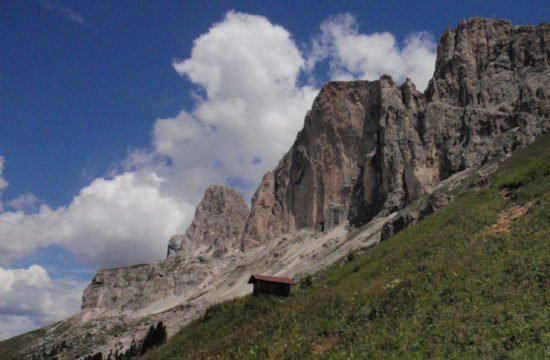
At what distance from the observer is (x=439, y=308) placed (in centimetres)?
1914

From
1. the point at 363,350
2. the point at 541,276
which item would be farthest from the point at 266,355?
the point at 541,276

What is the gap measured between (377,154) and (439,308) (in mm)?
118236

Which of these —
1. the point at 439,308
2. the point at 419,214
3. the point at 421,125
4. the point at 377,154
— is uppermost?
the point at 421,125

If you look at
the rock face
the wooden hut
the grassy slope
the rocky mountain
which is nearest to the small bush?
the wooden hut

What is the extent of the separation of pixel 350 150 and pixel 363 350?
14150 cm

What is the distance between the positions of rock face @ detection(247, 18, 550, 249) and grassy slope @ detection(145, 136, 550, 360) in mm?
77409

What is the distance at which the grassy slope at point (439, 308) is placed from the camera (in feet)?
52.6

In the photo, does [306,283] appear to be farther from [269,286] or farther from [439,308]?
[439,308]

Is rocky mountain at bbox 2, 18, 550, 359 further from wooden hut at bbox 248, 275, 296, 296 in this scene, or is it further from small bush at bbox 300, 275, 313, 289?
wooden hut at bbox 248, 275, 296, 296

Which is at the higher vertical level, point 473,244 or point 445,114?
point 445,114

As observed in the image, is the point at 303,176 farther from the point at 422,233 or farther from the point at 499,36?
the point at 422,233

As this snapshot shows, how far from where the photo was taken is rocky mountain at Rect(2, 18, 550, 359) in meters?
107

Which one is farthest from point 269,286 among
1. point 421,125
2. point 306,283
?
point 421,125

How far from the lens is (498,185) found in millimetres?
39844
